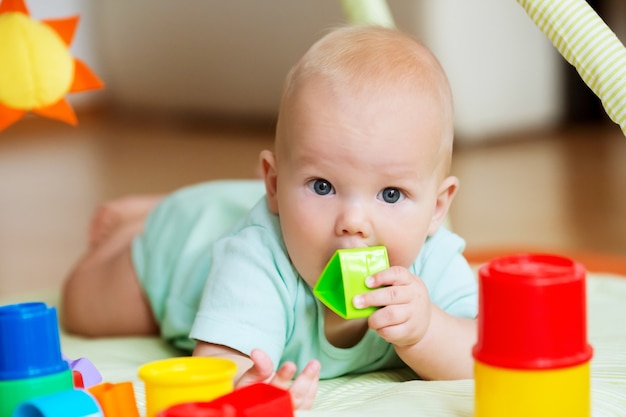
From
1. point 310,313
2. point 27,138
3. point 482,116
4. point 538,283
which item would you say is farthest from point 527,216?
point 27,138

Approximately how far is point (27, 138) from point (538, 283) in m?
3.42

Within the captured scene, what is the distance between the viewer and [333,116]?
0.81 metres

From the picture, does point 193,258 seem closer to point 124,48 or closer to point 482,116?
point 482,116

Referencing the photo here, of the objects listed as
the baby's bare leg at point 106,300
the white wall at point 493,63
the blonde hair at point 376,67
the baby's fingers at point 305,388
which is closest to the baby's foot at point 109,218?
the baby's bare leg at point 106,300

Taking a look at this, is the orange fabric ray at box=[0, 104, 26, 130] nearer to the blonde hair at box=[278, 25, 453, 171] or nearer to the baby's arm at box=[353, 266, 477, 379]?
the blonde hair at box=[278, 25, 453, 171]

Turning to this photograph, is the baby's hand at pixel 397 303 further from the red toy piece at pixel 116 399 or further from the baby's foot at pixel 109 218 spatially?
the baby's foot at pixel 109 218

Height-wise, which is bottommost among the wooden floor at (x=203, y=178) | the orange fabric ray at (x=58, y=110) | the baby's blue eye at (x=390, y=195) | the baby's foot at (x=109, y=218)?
the wooden floor at (x=203, y=178)

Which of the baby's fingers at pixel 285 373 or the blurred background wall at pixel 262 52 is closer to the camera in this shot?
the baby's fingers at pixel 285 373

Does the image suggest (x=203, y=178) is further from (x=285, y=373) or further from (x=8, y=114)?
(x=285, y=373)

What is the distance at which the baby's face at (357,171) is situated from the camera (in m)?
0.80

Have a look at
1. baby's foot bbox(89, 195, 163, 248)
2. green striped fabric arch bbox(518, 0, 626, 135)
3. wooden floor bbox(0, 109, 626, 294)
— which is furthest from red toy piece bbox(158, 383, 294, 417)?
wooden floor bbox(0, 109, 626, 294)

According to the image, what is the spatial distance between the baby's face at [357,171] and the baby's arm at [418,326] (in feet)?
0.15

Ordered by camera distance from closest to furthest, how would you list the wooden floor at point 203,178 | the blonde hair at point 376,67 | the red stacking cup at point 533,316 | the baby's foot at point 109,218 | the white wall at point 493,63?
the red stacking cup at point 533,316
the blonde hair at point 376,67
the baby's foot at point 109,218
the wooden floor at point 203,178
the white wall at point 493,63

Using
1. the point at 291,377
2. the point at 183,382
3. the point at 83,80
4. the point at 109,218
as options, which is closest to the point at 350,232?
the point at 291,377
